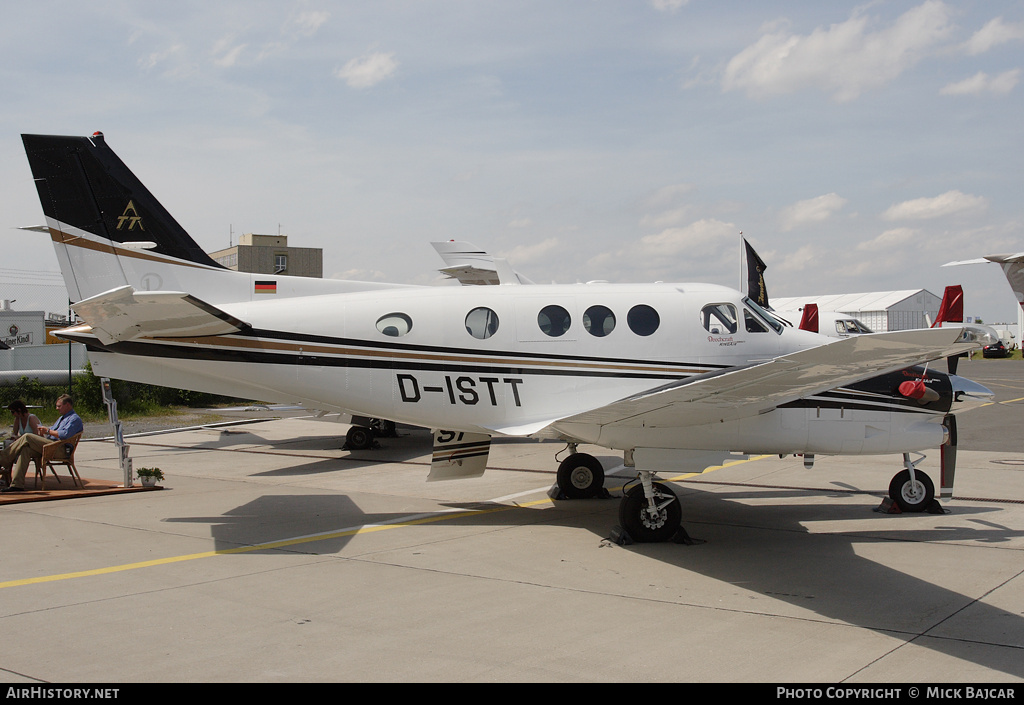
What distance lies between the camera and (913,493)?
34.2ft

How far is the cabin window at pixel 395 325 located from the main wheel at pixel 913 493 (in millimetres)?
6656

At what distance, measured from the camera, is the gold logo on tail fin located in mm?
10055

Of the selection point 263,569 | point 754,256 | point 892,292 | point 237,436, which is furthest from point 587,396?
point 892,292

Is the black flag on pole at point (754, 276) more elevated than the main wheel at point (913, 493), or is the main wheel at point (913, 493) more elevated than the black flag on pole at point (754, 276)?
the black flag on pole at point (754, 276)

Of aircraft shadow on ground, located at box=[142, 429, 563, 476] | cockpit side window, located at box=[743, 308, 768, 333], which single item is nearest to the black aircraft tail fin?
aircraft shadow on ground, located at box=[142, 429, 563, 476]

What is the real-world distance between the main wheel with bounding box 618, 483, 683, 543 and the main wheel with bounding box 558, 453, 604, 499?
2.82 meters

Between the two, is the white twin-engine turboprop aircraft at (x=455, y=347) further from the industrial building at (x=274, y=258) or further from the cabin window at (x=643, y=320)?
the industrial building at (x=274, y=258)

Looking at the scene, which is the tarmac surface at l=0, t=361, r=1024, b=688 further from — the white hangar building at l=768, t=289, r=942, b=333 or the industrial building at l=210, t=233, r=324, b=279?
the white hangar building at l=768, t=289, r=942, b=333

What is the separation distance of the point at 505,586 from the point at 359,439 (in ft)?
36.9

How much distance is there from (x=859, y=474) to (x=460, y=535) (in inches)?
309

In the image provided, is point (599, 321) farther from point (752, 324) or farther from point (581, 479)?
point (581, 479)

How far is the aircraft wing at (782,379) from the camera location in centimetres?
554

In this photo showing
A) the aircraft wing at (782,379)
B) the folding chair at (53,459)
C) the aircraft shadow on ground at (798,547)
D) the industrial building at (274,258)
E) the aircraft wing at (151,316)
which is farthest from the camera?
the industrial building at (274,258)

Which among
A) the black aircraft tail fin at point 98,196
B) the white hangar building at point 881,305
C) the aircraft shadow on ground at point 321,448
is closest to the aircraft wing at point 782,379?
the black aircraft tail fin at point 98,196
